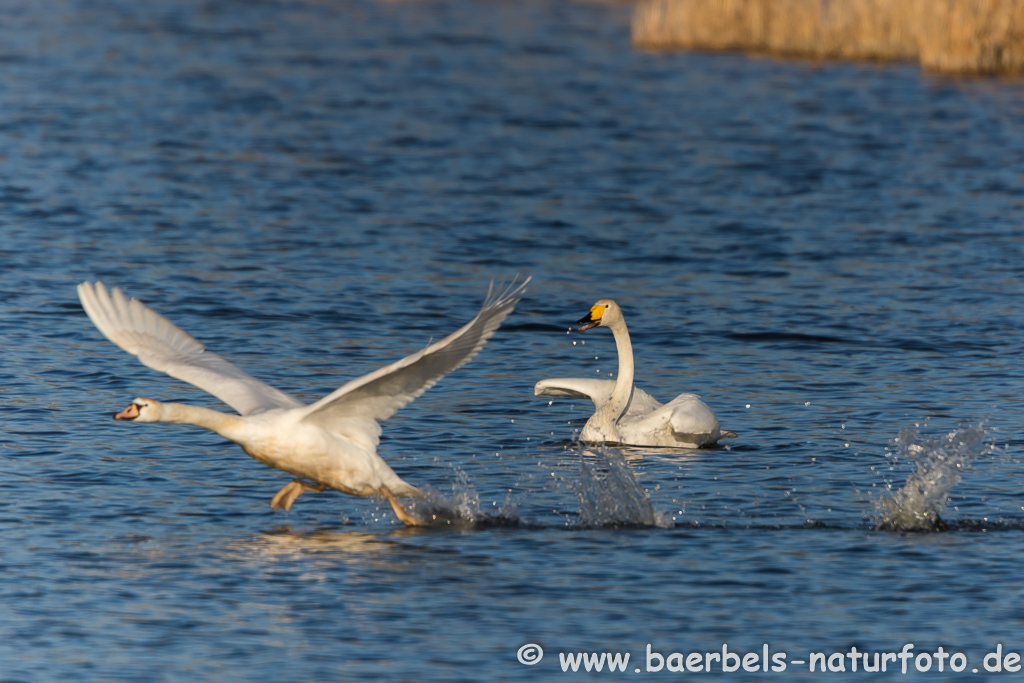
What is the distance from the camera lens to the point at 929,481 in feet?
33.1

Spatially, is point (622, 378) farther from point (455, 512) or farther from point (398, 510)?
point (398, 510)

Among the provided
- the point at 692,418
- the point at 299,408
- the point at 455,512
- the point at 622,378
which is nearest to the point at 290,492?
the point at 299,408

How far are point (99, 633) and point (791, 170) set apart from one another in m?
17.5

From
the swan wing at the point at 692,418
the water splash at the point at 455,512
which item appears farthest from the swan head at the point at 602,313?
the water splash at the point at 455,512

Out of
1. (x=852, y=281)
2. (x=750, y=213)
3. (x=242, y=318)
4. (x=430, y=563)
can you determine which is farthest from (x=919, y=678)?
(x=750, y=213)

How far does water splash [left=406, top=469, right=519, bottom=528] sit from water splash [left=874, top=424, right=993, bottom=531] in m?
2.31

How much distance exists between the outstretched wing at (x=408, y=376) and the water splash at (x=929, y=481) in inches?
107

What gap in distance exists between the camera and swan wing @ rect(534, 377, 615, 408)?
1262 centimetres

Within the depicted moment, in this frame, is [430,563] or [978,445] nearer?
[430,563]

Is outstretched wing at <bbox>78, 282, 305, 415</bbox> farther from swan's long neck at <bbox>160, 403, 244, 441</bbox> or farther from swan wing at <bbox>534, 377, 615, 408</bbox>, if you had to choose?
swan wing at <bbox>534, 377, 615, 408</bbox>

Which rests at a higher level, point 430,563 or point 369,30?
point 369,30

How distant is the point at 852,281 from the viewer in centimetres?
1766

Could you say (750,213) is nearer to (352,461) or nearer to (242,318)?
(242,318)

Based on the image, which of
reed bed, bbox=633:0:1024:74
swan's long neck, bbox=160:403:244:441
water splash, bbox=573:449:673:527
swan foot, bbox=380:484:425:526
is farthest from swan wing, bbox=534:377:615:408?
reed bed, bbox=633:0:1024:74
